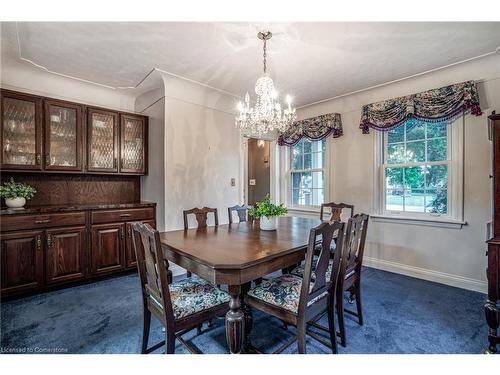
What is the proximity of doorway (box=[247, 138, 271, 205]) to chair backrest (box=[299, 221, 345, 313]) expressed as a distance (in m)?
3.79

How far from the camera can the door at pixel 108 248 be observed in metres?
2.94

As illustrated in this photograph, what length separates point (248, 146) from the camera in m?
6.08

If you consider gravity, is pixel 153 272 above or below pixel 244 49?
below

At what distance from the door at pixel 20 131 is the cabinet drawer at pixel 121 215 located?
2.82 ft

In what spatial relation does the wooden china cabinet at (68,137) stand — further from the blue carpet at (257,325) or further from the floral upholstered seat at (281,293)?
the floral upholstered seat at (281,293)

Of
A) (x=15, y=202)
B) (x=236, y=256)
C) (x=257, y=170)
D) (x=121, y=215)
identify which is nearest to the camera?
(x=236, y=256)

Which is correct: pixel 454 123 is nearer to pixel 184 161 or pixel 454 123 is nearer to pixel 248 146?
pixel 184 161

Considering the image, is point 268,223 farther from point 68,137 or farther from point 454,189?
point 68,137

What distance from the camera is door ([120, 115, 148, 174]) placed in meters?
3.43

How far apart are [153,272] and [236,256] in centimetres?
50

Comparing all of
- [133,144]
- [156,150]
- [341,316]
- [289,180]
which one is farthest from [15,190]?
[289,180]

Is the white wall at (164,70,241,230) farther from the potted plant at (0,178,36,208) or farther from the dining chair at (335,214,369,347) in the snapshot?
the dining chair at (335,214,369,347)

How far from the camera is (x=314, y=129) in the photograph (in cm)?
406

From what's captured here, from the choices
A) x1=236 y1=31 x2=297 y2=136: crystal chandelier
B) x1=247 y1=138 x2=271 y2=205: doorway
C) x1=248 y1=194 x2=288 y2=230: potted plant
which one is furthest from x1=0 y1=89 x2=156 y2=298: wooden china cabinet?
x1=247 y1=138 x2=271 y2=205: doorway
